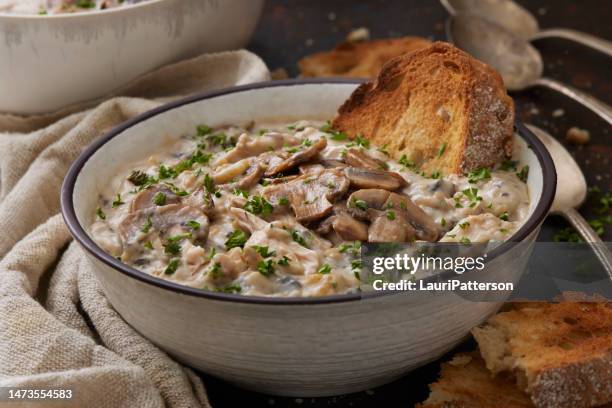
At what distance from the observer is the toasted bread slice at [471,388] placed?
2.75 meters

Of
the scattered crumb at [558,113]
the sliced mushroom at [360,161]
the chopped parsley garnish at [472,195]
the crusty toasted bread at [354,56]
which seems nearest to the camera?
the chopped parsley garnish at [472,195]

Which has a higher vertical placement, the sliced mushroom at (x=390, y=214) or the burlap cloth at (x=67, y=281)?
the sliced mushroom at (x=390, y=214)

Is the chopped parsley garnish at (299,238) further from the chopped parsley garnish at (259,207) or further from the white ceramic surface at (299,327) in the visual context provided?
the white ceramic surface at (299,327)

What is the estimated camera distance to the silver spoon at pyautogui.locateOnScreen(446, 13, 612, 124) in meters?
4.86

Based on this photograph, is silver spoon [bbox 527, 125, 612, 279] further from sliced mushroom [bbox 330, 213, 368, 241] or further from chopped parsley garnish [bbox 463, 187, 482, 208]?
sliced mushroom [bbox 330, 213, 368, 241]

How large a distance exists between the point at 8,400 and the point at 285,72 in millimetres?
2759

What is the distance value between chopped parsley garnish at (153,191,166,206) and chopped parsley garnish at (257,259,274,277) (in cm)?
59

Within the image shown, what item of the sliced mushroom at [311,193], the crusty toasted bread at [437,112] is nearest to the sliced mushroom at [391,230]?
the sliced mushroom at [311,193]

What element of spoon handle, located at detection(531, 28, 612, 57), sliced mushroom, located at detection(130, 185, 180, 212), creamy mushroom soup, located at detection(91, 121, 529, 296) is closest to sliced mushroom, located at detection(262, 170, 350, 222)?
creamy mushroom soup, located at detection(91, 121, 529, 296)

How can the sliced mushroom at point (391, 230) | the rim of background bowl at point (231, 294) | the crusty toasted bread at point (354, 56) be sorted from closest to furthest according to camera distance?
the rim of background bowl at point (231, 294)
the sliced mushroom at point (391, 230)
the crusty toasted bread at point (354, 56)

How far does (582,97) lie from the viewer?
14.9ft

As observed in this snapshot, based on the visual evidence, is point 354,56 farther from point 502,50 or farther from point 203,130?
point 203,130

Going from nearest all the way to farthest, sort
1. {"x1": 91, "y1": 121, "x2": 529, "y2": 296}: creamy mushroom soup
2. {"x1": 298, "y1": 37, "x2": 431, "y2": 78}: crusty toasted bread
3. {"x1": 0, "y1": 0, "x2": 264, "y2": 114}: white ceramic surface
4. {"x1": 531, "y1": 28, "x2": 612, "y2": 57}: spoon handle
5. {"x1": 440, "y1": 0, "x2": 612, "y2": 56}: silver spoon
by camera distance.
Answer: {"x1": 91, "y1": 121, "x2": 529, "y2": 296}: creamy mushroom soup < {"x1": 0, "y1": 0, "x2": 264, "y2": 114}: white ceramic surface < {"x1": 298, "y1": 37, "x2": 431, "y2": 78}: crusty toasted bread < {"x1": 531, "y1": 28, "x2": 612, "y2": 57}: spoon handle < {"x1": 440, "y1": 0, "x2": 612, "y2": 56}: silver spoon

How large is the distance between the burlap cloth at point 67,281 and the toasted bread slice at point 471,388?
0.77m
